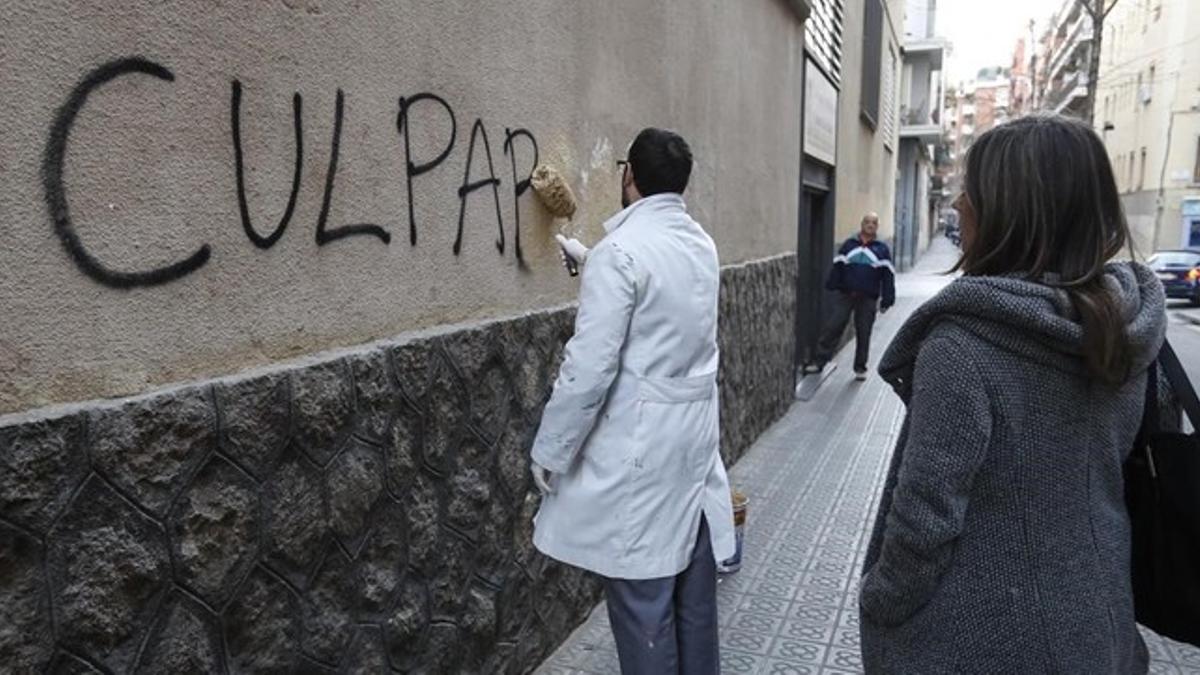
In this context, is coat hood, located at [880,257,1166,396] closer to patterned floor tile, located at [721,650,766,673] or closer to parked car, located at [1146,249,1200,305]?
patterned floor tile, located at [721,650,766,673]

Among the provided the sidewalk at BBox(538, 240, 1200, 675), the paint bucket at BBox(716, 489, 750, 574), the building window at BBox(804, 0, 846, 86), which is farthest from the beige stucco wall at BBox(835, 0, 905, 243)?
the paint bucket at BBox(716, 489, 750, 574)

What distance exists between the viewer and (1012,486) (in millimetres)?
1605

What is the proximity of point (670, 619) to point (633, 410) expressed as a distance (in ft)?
2.19

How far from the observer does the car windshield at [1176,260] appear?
20125 millimetres

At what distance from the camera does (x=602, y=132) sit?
13.1 feet

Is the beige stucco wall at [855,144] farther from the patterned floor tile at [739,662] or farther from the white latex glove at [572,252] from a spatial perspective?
the patterned floor tile at [739,662]

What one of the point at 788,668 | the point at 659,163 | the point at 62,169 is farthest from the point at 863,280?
the point at 62,169

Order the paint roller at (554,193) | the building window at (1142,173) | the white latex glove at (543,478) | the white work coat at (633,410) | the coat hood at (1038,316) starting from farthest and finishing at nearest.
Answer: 1. the building window at (1142,173)
2. the paint roller at (554,193)
3. the white latex glove at (543,478)
4. the white work coat at (633,410)
5. the coat hood at (1038,316)

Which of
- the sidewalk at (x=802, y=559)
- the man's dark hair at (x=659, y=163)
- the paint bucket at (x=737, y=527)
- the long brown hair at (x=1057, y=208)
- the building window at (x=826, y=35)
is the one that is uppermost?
the building window at (x=826, y=35)

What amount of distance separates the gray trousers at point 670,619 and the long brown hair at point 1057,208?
1.38 meters

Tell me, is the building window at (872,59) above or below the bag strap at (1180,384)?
above

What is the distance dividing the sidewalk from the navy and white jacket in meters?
1.94

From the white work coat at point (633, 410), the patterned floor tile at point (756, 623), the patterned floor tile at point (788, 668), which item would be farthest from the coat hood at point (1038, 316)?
the patterned floor tile at point (756, 623)

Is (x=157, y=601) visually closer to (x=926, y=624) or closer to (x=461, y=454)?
(x=461, y=454)
